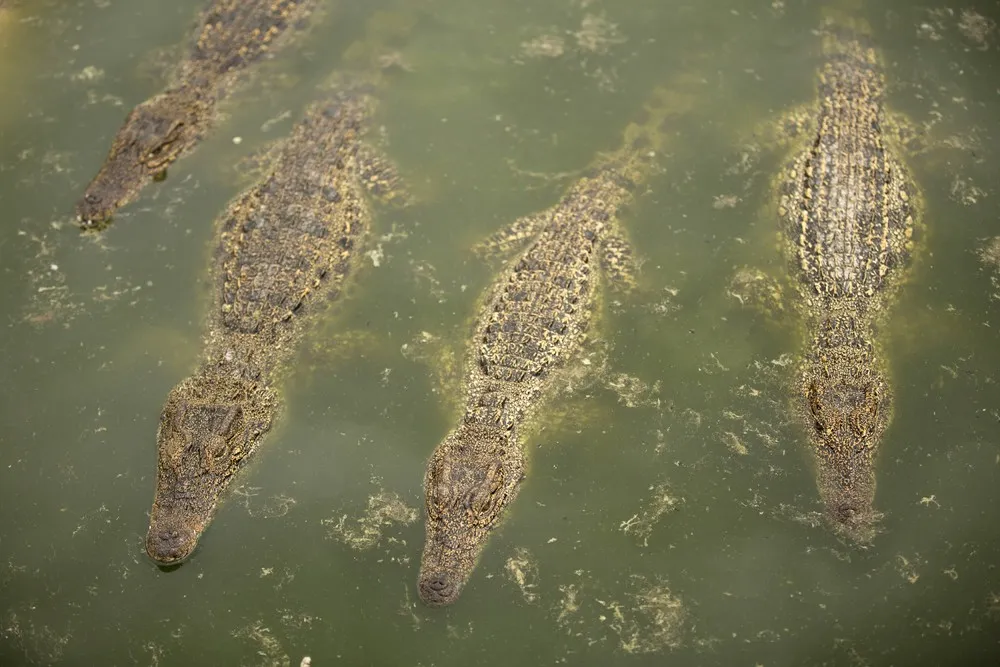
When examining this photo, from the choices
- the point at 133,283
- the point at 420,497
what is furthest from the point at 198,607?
the point at 133,283

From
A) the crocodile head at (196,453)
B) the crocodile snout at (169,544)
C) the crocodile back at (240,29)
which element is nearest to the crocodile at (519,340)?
the crocodile head at (196,453)

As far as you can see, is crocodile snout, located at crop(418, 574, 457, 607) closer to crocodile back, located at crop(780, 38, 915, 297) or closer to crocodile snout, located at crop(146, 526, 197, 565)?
crocodile snout, located at crop(146, 526, 197, 565)

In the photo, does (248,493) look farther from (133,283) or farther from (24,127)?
(24,127)

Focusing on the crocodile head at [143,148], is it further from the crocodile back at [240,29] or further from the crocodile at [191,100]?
the crocodile back at [240,29]

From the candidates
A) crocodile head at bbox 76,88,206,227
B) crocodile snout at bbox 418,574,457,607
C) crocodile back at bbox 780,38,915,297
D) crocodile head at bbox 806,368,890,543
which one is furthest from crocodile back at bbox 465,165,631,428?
crocodile head at bbox 76,88,206,227

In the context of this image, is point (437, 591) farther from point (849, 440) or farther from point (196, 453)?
point (849, 440)

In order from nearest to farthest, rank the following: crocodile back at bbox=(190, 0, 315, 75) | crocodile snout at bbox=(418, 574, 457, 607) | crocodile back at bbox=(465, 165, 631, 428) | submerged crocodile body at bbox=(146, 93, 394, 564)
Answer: crocodile snout at bbox=(418, 574, 457, 607)
submerged crocodile body at bbox=(146, 93, 394, 564)
crocodile back at bbox=(465, 165, 631, 428)
crocodile back at bbox=(190, 0, 315, 75)
